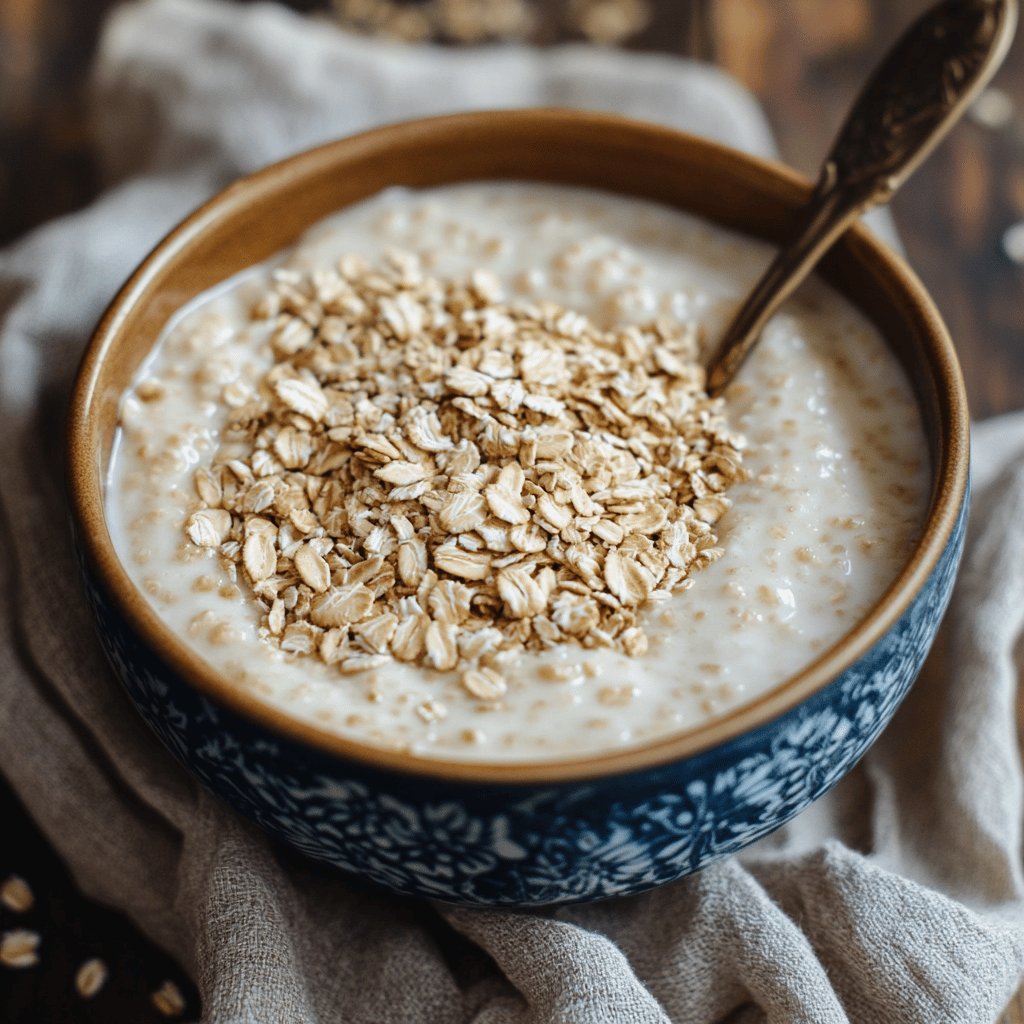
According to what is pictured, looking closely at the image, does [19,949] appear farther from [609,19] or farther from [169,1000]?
[609,19]

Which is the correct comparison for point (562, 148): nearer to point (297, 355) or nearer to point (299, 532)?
point (297, 355)

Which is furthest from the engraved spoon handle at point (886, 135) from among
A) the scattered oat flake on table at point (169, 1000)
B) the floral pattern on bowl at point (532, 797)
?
the scattered oat flake on table at point (169, 1000)

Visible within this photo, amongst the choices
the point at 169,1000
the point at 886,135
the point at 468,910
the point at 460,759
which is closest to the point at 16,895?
the point at 169,1000

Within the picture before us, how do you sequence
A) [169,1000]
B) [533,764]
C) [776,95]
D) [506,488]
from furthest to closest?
[776,95], [169,1000], [506,488], [533,764]

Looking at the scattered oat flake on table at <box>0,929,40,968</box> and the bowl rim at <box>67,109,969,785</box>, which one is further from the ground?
the bowl rim at <box>67,109,969,785</box>

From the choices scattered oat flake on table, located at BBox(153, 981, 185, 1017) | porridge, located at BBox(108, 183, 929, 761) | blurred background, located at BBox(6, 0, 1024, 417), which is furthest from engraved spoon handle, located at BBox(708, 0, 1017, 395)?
scattered oat flake on table, located at BBox(153, 981, 185, 1017)

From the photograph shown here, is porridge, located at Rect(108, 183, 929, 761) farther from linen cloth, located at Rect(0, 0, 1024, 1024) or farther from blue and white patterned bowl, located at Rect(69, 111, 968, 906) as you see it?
linen cloth, located at Rect(0, 0, 1024, 1024)

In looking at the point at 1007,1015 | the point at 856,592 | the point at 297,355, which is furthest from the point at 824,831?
the point at 297,355
